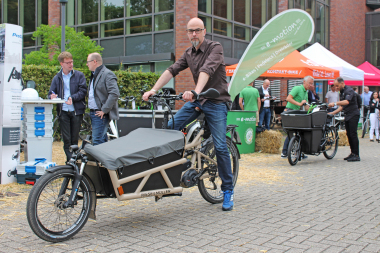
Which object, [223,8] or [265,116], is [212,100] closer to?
[265,116]

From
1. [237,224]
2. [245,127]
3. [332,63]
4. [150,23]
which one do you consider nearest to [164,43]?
[150,23]

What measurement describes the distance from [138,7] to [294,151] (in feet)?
34.0

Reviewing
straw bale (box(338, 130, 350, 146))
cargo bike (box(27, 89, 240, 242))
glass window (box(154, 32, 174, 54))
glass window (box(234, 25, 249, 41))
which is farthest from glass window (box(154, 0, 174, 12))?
cargo bike (box(27, 89, 240, 242))

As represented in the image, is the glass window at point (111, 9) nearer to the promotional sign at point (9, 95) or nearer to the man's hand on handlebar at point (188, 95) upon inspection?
the promotional sign at point (9, 95)

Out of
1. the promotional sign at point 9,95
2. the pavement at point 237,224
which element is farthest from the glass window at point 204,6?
the pavement at point 237,224

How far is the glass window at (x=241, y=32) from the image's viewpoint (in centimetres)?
1733

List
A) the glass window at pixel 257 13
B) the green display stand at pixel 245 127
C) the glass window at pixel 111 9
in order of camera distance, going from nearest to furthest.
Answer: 1. the green display stand at pixel 245 127
2. the glass window at pixel 111 9
3. the glass window at pixel 257 13

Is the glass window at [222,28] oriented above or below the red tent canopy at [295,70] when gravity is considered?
above

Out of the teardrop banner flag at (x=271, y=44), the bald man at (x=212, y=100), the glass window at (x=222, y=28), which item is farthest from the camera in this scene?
the glass window at (x=222, y=28)

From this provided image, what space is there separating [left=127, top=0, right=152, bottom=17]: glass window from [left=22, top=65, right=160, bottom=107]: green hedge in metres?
3.86

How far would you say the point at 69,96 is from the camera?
21.6 ft

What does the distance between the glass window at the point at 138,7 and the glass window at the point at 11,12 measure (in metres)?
7.22

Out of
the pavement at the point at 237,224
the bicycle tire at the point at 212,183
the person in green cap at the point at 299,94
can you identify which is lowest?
the pavement at the point at 237,224

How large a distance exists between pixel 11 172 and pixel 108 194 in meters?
3.01
